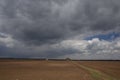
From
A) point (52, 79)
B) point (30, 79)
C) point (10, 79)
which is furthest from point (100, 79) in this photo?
point (10, 79)

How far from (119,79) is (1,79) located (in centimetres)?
1669

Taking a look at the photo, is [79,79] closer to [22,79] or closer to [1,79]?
[22,79]

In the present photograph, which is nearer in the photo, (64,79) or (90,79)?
(90,79)

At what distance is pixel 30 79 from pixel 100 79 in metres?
9.76

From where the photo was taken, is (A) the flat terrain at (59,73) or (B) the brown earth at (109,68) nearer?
(A) the flat terrain at (59,73)

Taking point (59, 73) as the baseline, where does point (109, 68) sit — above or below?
above

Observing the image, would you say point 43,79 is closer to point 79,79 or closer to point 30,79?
point 30,79

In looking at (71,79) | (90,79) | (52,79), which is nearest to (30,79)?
(52,79)

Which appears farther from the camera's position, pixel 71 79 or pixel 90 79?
pixel 71 79

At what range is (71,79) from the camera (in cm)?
2894

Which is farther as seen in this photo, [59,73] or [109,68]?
[109,68]

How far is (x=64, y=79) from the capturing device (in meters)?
28.8

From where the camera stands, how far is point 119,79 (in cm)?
2855

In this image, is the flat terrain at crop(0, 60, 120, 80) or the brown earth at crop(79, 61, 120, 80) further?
the brown earth at crop(79, 61, 120, 80)
